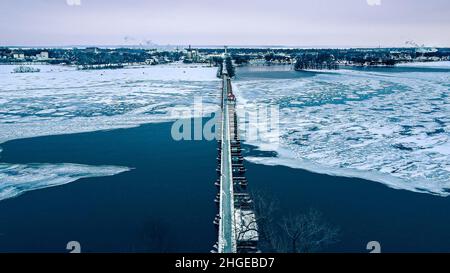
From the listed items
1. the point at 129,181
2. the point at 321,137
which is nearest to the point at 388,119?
the point at 321,137

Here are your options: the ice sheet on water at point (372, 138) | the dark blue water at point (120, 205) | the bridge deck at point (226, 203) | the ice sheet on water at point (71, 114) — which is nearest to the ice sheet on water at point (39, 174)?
the ice sheet on water at point (71, 114)

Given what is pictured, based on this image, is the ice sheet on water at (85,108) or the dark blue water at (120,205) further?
the ice sheet on water at (85,108)

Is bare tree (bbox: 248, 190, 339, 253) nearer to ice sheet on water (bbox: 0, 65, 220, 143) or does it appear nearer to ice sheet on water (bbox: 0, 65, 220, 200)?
ice sheet on water (bbox: 0, 65, 220, 200)

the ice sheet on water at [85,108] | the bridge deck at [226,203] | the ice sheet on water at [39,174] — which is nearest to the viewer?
the bridge deck at [226,203]

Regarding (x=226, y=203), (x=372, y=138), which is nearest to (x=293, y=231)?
(x=226, y=203)

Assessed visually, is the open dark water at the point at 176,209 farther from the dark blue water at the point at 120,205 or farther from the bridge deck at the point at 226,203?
the bridge deck at the point at 226,203

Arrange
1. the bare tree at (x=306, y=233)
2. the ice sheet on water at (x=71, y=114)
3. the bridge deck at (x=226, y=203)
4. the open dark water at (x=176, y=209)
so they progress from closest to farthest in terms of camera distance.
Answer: the bridge deck at (x=226, y=203)
the bare tree at (x=306, y=233)
the open dark water at (x=176, y=209)
the ice sheet on water at (x=71, y=114)

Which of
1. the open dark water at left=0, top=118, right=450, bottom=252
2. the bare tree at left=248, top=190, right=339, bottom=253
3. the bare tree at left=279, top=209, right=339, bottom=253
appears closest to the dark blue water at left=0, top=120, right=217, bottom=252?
the open dark water at left=0, top=118, right=450, bottom=252
